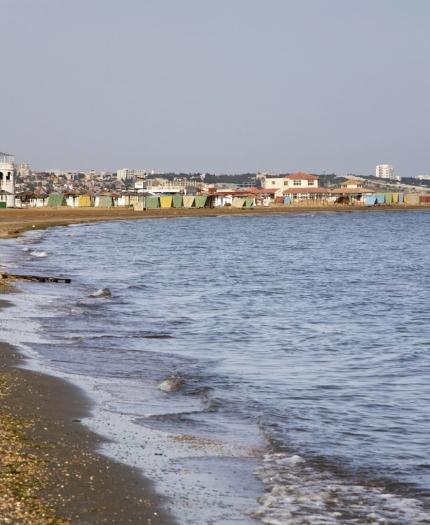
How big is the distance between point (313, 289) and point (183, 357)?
19123mm

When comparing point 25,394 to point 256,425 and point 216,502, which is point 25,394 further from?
point 216,502

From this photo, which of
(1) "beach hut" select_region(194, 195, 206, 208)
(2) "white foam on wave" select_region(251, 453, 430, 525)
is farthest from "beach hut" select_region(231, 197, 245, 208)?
(2) "white foam on wave" select_region(251, 453, 430, 525)

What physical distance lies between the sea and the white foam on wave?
0.07 ft

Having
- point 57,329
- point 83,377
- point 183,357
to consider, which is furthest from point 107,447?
point 57,329

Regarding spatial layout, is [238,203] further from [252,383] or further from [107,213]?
[252,383]

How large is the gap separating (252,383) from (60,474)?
7.48 meters

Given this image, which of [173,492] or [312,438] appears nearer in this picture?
[173,492]

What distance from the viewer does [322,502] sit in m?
10.4

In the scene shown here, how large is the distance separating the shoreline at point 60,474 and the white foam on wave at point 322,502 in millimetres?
1242

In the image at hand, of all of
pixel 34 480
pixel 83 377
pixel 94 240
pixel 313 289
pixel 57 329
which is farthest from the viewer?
pixel 94 240

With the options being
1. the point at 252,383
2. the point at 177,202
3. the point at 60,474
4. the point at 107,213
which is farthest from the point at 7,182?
the point at 60,474

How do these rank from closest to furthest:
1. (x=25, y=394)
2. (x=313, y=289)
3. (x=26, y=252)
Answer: (x=25, y=394) → (x=313, y=289) → (x=26, y=252)

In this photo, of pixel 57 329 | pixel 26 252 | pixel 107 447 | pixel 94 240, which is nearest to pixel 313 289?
pixel 57 329

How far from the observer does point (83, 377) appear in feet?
55.1
